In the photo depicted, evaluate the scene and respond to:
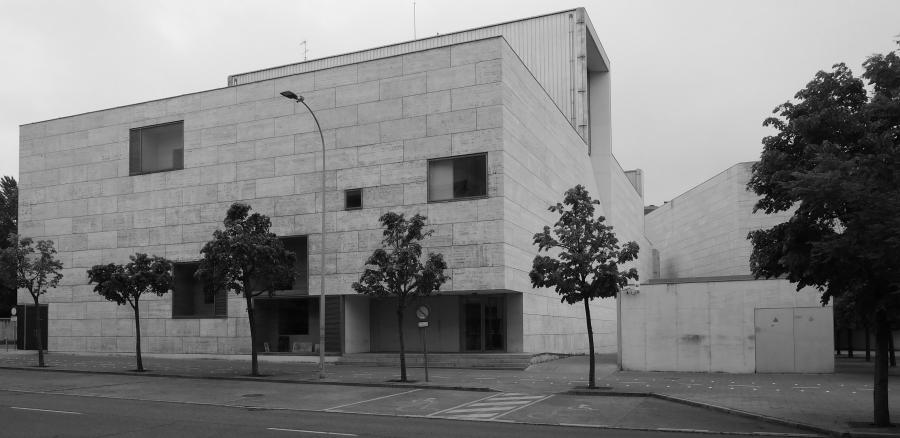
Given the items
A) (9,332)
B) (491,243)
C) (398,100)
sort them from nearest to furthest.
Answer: (491,243) → (398,100) → (9,332)

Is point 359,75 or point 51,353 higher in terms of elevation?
point 359,75

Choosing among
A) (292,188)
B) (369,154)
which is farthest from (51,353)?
(369,154)

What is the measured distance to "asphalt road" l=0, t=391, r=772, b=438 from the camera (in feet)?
48.6

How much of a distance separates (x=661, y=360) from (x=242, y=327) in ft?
64.1

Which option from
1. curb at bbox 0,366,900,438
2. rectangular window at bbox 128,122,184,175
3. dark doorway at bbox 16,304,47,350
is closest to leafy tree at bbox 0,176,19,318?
dark doorway at bbox 16,304,47,350

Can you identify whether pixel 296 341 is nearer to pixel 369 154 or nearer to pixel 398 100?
pixel 369 154

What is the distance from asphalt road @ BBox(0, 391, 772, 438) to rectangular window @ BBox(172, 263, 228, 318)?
18.8 meters

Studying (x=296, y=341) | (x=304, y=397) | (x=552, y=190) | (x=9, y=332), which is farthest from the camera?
(x=9, y=332)

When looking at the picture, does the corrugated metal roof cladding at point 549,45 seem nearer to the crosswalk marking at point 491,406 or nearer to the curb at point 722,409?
the curb at point 722,409

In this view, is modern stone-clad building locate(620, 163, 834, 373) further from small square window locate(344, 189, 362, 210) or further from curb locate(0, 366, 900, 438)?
small square window locate(344, 189, 362, 210)

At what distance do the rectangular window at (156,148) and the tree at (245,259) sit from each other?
13.1 meters

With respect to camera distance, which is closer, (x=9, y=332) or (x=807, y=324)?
(x=807, y=324)

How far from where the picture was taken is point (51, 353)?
42062mm

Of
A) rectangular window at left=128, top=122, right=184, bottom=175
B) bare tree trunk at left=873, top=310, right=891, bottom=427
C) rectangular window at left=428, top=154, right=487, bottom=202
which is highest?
rectangular window at left=128, top=122, right=184, bottom=175
